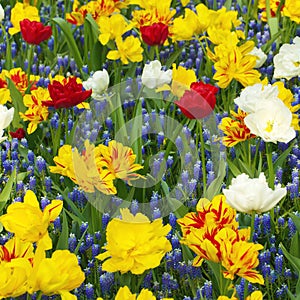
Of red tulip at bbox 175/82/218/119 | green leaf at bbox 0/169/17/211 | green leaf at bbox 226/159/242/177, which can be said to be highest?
red tulip at bbox 175/82/218/119

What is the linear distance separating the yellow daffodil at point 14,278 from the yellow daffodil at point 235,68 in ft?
4.97

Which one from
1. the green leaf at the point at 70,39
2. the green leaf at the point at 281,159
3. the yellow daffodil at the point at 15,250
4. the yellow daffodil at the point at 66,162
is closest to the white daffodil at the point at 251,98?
the green leaf at the point at 281,159

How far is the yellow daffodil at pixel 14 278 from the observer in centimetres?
199

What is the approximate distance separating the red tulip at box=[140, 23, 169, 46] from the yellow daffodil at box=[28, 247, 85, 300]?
5.65 ft

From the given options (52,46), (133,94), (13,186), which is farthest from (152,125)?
(52,46)

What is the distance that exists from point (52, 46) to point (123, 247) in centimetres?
229

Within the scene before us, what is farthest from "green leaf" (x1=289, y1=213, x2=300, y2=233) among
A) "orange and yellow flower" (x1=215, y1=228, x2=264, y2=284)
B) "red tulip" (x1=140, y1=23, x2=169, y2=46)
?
"red tulip" (x1=140, y1=23, x2=169, y2=46)

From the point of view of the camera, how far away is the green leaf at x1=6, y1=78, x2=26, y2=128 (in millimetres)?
3514

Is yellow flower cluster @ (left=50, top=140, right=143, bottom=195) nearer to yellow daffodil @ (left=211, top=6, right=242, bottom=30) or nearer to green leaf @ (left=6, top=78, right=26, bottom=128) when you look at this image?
green leaf @ (left=6, top=78, right=26, bottom=128)

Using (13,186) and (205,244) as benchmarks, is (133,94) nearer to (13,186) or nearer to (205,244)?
(13,186)

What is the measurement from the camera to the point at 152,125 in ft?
11.3

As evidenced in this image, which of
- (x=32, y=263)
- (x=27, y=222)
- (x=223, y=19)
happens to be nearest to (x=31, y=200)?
(x=27, y=222)

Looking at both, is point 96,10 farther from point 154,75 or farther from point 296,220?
point 296,220

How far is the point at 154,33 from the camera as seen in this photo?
3.59 meters
